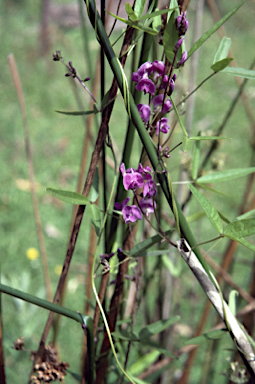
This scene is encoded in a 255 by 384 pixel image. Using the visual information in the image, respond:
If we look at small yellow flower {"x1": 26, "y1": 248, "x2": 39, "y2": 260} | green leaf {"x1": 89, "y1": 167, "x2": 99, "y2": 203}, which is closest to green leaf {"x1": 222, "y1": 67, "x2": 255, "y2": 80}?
green leaf {"x1": 89, "y1": 167, "x2": 99, "y2": 203}

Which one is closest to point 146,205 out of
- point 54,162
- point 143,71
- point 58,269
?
point 143,71

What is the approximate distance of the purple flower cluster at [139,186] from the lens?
1.03ft

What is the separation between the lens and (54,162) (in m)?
2.11

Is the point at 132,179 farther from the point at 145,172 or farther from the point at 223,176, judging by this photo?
the point at 223,176

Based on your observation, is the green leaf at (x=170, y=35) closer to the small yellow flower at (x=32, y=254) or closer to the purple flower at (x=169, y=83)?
the purple flower at (x=169, y=83)

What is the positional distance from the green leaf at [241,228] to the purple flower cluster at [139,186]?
8 centimetres

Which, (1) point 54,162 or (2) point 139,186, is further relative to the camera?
(1) point 54,162

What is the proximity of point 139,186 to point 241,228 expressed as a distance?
10cm

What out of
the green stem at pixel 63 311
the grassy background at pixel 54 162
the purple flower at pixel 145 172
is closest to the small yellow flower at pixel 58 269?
the grassy background at pixel 54 162

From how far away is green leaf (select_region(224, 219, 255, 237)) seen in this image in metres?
0.31

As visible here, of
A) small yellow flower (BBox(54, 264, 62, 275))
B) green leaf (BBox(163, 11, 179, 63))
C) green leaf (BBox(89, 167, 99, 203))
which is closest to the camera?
green leaf (BBox(163, 11, 179, 63))

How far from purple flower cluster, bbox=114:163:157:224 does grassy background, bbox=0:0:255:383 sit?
1.49 feet

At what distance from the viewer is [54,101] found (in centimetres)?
251

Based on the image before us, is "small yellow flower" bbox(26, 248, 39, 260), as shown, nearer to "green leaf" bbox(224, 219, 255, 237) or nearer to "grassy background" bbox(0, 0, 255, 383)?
"grassy background" bbox(0, 0, 255, 383)
